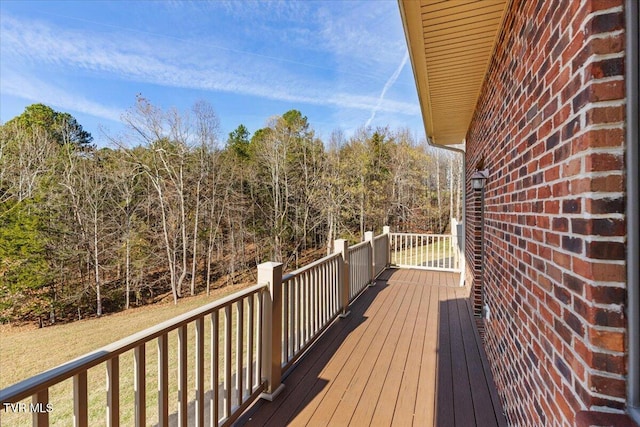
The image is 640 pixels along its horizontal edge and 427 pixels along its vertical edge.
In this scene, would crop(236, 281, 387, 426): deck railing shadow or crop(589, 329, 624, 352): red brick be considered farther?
crop(236, 281, 387, 426): deck railing shadow

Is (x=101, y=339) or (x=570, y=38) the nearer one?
(x=570, y=38)

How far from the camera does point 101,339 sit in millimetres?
8688

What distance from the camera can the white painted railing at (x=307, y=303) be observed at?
285 centimetres

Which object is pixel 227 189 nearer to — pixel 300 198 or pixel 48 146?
pixel 300 198

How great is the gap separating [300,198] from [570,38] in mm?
15825

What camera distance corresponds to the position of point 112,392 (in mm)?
1323

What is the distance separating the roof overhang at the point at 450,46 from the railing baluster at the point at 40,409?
8.32ft

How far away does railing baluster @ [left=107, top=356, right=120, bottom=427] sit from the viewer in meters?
1.30

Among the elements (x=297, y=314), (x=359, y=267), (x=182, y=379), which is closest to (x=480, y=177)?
(x=297, y=314)

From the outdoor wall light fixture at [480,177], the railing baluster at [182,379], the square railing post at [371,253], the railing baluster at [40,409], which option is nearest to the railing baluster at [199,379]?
the railing baluster at [182,379]

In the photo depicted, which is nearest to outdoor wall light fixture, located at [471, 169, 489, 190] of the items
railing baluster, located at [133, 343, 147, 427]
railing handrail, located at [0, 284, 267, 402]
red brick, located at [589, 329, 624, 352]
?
red brick, located at [589, 329, 624, 352]

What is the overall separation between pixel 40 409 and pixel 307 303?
95.7 inches

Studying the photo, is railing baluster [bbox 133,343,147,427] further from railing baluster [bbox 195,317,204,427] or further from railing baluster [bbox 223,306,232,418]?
railing baluster [bbox 223,306,232,418]

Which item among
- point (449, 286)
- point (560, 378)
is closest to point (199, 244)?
point (449, 286)
